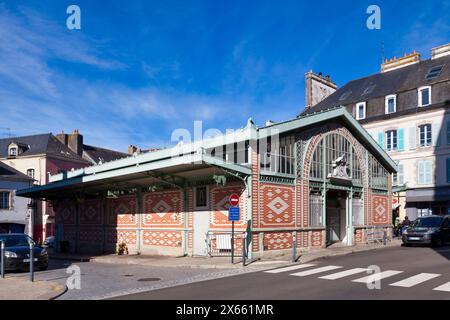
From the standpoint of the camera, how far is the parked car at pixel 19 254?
606 inches

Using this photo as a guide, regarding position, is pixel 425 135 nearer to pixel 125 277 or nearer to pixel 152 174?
pixel 152 174

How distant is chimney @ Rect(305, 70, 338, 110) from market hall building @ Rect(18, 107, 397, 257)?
1955cm

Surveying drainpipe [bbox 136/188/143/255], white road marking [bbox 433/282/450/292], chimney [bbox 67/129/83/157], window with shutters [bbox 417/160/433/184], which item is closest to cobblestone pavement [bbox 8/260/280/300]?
drainpipe [bbox 136/188/143/255]

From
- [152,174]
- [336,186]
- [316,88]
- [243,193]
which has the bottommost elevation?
[243,193]

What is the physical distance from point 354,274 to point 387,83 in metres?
31.6

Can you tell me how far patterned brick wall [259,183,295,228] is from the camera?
60.1 ft

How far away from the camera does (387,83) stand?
40.6m

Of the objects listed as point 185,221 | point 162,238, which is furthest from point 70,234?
point 185,221

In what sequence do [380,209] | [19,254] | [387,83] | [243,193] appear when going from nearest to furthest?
1. [19,254]
2. [243,193]
3. [380,209]
4. [387,83]

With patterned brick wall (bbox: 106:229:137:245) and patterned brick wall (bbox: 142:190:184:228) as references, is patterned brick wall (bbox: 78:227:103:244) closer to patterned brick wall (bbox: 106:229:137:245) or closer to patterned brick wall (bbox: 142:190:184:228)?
patterned brick wall (bbox: 106:229:137:245)
